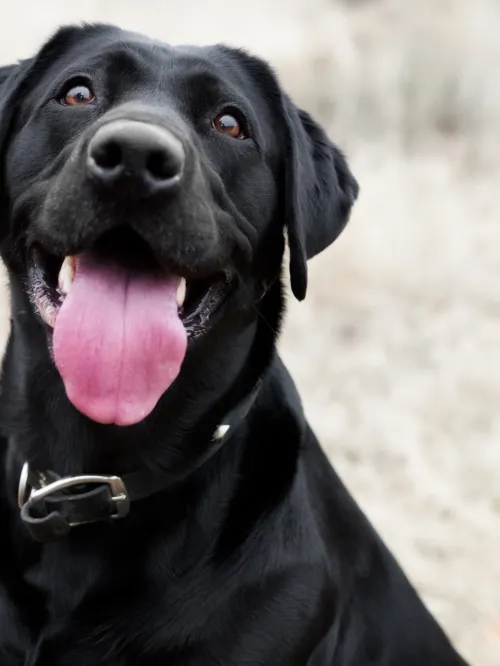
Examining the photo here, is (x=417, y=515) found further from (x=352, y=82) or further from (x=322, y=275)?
(x=352, y=82)

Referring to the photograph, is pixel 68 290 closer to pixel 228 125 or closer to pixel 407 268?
pixel 228 125

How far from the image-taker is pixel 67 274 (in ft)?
6.90

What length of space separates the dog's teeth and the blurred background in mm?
1209

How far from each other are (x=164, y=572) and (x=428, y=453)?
2.56 m

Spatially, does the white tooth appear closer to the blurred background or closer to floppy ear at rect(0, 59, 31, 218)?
floppy ear at rect(0, 59, 31, 218)

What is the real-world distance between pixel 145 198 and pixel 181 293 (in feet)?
1.04

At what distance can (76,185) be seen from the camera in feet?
6.29

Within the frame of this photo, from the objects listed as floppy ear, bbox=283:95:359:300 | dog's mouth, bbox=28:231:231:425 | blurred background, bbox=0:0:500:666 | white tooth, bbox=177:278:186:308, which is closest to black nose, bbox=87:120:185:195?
dog's mouth, bbox=28:231:231:425

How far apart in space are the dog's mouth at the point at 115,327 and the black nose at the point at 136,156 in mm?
199

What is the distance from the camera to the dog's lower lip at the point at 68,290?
2.06m

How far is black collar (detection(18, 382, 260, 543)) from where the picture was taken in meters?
2.07

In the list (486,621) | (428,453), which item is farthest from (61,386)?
(428,453)

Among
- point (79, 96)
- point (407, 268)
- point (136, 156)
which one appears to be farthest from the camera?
point (407, 268)

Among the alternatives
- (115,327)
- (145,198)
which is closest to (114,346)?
(115,327)
